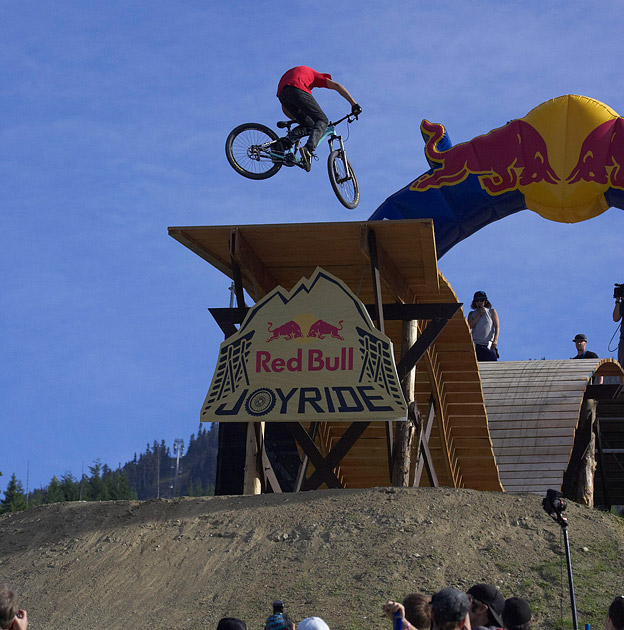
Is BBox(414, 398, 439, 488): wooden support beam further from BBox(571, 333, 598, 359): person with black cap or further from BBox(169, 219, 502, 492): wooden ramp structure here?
BBox(571, 333, 598, 359): person with black cap

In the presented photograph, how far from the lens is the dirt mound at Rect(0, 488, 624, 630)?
983 centimetres

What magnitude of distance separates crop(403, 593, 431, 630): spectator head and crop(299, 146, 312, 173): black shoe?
33.5 feet

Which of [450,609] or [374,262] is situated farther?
[374,262]

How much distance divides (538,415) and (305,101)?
7331 millimetres

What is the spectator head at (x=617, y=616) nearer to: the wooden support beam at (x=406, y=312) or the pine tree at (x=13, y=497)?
the wooden support beam at (x=406, y=312)

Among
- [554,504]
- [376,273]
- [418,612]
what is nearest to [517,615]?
[418,612]

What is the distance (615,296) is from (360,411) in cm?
698

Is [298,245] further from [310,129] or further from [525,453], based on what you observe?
[525,453]

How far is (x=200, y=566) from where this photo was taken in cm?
1078

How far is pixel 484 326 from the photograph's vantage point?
18.5 m

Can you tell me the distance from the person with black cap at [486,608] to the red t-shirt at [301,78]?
32.9ft

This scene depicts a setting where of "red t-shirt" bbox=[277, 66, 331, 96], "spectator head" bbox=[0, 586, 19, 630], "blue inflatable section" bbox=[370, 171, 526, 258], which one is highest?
"red t-shirt" bbox=[277, 66, 331, 96]

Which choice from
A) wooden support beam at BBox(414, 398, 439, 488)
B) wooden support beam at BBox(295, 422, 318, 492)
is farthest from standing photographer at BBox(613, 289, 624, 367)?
wooden support beam at BBox(295, 422, 318, 492)

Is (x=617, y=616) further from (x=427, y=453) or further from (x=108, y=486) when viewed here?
(x=108, y=486)
